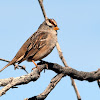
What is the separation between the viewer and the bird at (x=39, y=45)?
25.2 feet

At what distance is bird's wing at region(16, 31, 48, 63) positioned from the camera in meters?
7.73

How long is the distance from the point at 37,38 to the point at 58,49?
1.70m

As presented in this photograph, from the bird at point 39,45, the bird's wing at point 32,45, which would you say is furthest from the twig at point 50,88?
the bird's wing at point 32,45

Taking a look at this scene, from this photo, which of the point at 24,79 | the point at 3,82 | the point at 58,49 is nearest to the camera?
the point at 24,79

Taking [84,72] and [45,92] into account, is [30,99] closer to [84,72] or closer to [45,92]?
[45,92]

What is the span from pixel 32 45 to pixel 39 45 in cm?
22

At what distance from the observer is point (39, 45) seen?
796 cm

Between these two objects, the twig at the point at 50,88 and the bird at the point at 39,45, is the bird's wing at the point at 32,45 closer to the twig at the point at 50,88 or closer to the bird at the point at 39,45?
the bird at the point at 39,45

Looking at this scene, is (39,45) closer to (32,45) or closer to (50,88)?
(32,45)

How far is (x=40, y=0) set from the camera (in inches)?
263

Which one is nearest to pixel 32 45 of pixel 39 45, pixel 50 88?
pixel 39 45

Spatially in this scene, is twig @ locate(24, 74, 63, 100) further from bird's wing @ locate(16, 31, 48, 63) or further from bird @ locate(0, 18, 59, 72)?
bird's wing @ locate(16, 31, 48, 63)

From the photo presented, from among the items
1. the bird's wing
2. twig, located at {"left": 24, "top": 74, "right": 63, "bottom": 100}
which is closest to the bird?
the bird's wing

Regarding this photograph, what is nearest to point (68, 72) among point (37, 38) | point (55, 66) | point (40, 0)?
point (55, 66)
